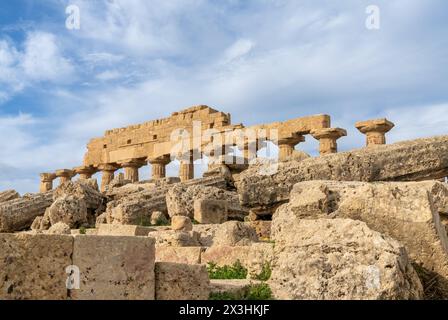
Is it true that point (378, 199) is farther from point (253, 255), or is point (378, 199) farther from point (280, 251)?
point (253, 255)

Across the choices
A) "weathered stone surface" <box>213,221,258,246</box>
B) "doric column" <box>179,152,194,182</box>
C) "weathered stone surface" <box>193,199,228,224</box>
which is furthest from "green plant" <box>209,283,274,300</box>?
"doric column" <box>179,152,194,182</box>

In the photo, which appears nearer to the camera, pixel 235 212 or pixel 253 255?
pixel 253 255

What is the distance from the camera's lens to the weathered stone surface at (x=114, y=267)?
4.73 meters

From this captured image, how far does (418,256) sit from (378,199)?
2.31 ft

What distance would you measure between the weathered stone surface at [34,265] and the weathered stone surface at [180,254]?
3.22m

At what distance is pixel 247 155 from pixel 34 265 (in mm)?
21564

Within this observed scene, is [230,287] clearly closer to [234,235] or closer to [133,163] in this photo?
[234,235]

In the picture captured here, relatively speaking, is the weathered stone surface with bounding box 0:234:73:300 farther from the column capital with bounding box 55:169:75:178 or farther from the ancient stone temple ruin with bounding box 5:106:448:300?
the column capital with bounding box 55:169:75:178

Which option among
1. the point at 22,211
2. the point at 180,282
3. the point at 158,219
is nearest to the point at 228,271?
the point at 180,282

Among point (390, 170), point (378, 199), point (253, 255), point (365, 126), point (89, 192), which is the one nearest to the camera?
point (378, 199)

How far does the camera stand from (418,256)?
217 inches
